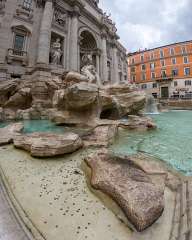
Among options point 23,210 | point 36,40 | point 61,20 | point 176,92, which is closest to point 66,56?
point 36,40

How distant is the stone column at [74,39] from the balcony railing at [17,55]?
4.65m

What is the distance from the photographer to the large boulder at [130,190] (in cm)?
120

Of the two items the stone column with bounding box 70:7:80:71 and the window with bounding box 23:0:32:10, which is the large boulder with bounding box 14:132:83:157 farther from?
the window with bounding box 23:0:32:10

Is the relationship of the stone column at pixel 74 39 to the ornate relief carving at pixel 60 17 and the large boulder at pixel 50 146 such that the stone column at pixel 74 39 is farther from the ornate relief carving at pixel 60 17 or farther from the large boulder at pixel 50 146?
the large boulder at pixel 50 146

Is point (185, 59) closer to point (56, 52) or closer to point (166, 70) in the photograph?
point (166, 70)

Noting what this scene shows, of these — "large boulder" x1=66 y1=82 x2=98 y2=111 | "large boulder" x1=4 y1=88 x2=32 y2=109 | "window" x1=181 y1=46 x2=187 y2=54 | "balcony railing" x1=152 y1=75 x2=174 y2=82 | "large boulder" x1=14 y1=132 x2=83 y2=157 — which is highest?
"window" x1=181 y1=46 x2=187 y2=54

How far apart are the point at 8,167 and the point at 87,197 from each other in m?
1.52

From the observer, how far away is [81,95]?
487 cm

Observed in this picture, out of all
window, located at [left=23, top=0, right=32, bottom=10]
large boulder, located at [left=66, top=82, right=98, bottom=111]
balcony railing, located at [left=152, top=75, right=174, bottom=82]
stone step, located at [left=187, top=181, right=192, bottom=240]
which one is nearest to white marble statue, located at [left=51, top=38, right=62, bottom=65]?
window, located at [left=23, top=0, right=32, bottom=10]

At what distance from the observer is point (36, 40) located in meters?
13.9

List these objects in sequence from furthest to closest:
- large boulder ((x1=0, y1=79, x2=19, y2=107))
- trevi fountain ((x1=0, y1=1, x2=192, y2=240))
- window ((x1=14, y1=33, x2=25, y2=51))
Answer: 1. window ((x1=14, y1=33, x2=25, y2=51))
2. large boulder ((x1=0, y1=79, x2=19, y2=107))
3. trevi fountain ((x1=0, y1=1, x2=192, y2=240))

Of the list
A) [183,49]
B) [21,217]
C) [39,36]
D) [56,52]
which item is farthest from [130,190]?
[183,49]

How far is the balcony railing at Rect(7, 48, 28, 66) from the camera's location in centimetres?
1247

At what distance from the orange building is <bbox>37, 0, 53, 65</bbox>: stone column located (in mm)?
25054
